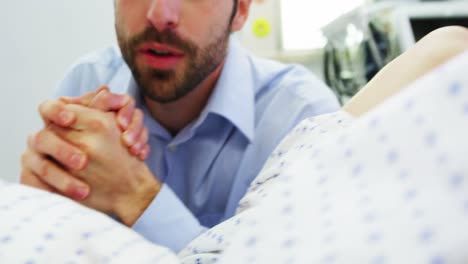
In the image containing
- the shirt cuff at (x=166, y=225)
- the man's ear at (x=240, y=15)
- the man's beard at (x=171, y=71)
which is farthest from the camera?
the man's ear at (x=240, y=15)

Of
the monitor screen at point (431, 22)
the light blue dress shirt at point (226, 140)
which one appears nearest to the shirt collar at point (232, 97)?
the light blue dress shirt at point (226, 140)

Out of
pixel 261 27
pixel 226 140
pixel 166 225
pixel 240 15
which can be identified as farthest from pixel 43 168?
pixel 261 27

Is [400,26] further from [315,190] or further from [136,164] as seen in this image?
[315,190]

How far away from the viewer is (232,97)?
0.82 meters

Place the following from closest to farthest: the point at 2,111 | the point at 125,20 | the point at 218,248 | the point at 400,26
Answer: the point at 218,248
the point at 125,20
the point at 400,26
the point at 2,111

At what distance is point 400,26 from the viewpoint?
3.93ft

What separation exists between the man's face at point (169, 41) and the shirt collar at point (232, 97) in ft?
0.14

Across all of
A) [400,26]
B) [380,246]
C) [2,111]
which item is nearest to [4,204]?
[380,246]

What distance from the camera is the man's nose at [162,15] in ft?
2.37

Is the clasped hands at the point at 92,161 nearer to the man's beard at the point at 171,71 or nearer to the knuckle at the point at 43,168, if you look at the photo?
the knuckle at the point at 43,168

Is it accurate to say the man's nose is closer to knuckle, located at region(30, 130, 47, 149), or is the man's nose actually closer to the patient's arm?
knuckle, located at region(30, 130, 47, 149)

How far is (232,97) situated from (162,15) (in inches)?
7.2

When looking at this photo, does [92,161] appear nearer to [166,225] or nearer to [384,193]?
[166,225]

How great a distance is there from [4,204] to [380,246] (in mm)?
278
